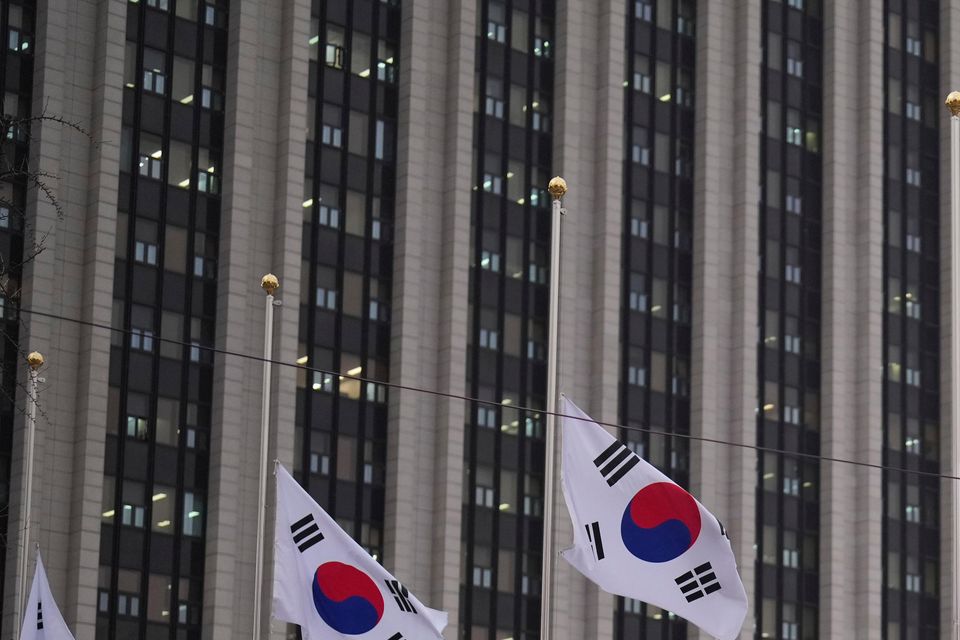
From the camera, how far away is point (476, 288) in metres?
87.4

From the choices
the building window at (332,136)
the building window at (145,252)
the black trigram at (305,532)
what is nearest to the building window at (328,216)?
the building window at (332,136)

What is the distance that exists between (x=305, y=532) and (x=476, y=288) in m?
49.5

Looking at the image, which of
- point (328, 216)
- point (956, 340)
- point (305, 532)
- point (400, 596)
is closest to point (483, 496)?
point (328, 216)

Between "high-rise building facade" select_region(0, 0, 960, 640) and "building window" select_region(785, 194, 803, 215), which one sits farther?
"building window" select_region(785, 194, 803, 215)

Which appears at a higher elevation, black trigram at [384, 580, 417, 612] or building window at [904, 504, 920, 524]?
building window at [904, 504, 920, 524]

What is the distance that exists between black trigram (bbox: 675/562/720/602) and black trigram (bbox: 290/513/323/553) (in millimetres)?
7104

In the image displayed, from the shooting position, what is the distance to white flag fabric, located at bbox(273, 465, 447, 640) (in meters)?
37.0

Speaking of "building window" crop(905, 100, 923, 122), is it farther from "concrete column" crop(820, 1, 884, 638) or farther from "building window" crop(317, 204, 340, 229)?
"building window" crop(317, 204, 340, 229)

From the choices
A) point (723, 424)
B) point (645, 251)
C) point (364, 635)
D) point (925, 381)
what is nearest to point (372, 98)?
point (645, 251)

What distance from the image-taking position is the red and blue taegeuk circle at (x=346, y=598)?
3706 centimetres

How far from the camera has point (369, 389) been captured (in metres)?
83.8

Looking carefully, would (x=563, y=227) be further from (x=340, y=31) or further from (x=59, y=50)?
(x=59, y=50)

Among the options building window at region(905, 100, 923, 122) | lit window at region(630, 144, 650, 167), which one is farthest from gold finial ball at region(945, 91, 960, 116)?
building window at region(905, 100, 923, 122)

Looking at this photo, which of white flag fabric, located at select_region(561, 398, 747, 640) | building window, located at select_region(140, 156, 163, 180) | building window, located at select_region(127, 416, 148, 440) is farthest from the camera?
building window, located at select_region(140, 156, 163, 180)
